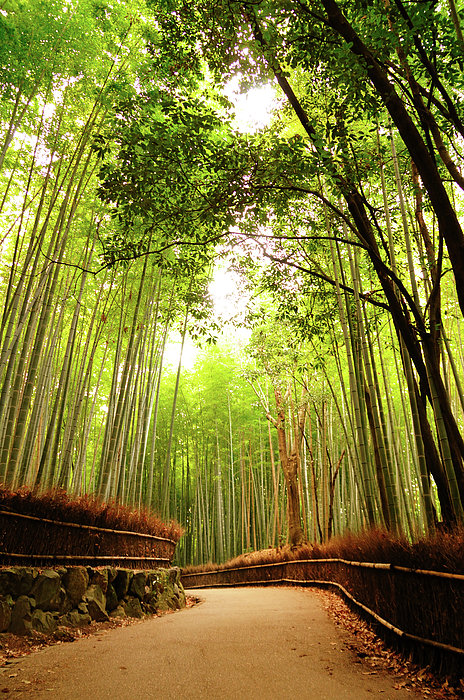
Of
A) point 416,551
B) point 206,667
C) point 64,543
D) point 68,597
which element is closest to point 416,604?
point 416,551

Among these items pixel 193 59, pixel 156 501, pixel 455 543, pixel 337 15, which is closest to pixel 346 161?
pixel 337 15

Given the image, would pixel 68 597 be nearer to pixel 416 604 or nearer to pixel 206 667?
pixel 206 667

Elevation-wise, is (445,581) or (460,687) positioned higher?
(445,581)

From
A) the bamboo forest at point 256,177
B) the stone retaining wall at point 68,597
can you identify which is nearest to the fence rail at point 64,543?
the stone retaining wall at point 68,597

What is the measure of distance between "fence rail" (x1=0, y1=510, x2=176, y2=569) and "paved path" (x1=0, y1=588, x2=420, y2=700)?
716 millimetres

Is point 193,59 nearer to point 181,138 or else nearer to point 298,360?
point 181,138

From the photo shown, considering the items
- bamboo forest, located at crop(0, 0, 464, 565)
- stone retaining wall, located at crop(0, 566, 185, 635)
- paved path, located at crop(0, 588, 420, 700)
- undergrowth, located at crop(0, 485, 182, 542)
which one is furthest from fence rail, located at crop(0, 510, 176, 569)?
paved path, located at crop(0, 588, 420, 700)

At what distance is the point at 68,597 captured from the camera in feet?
10.4

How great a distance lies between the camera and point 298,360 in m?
7.65

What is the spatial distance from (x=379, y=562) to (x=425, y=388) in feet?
4.36

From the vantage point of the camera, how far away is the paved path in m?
1.88

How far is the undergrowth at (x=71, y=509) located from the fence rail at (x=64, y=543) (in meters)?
0.05

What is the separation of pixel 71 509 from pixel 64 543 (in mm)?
273

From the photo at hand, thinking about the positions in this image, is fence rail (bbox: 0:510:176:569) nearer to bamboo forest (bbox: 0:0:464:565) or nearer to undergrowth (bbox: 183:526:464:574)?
bamboo forest (bbox: 0:0:464:565)
